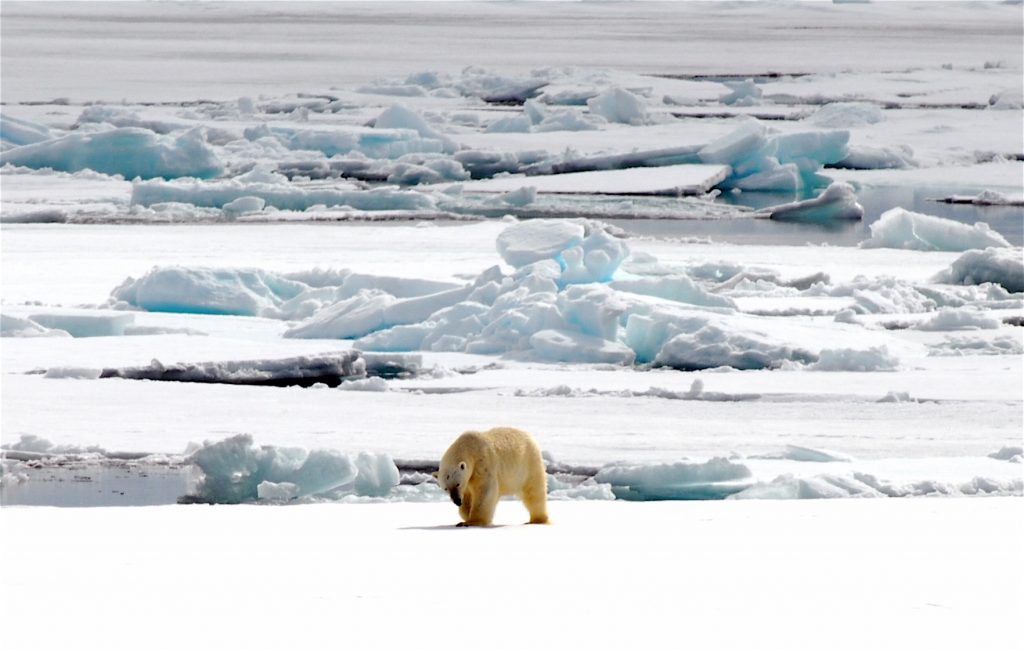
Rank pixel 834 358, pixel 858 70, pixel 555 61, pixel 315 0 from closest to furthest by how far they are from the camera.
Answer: pixel 834 358 < pixel 858 70 < pixel 555 61 < pixel 315 0

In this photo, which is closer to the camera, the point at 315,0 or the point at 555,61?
the point at 555,61

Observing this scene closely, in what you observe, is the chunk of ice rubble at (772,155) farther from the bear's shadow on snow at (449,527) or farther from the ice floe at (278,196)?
the bear's shadow on snow at (449,527)

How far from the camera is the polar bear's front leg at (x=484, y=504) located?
2.90 m

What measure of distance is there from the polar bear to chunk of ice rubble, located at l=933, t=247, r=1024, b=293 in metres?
6.08

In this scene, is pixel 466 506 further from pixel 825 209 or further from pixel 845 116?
pixel 845 116

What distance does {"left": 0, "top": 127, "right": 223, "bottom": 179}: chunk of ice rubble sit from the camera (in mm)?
13445

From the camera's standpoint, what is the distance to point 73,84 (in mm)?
23391

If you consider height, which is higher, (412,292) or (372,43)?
(372,43)

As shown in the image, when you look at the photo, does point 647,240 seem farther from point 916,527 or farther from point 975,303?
point 916,527

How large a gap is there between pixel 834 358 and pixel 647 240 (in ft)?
14.3

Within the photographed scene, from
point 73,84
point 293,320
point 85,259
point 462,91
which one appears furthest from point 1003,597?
point 73,84

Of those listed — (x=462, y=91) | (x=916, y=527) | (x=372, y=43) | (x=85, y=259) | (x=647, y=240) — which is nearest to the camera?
(x=916, y=527)

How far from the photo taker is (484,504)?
115 inches

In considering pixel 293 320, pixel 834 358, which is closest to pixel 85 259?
pixel 293 320
